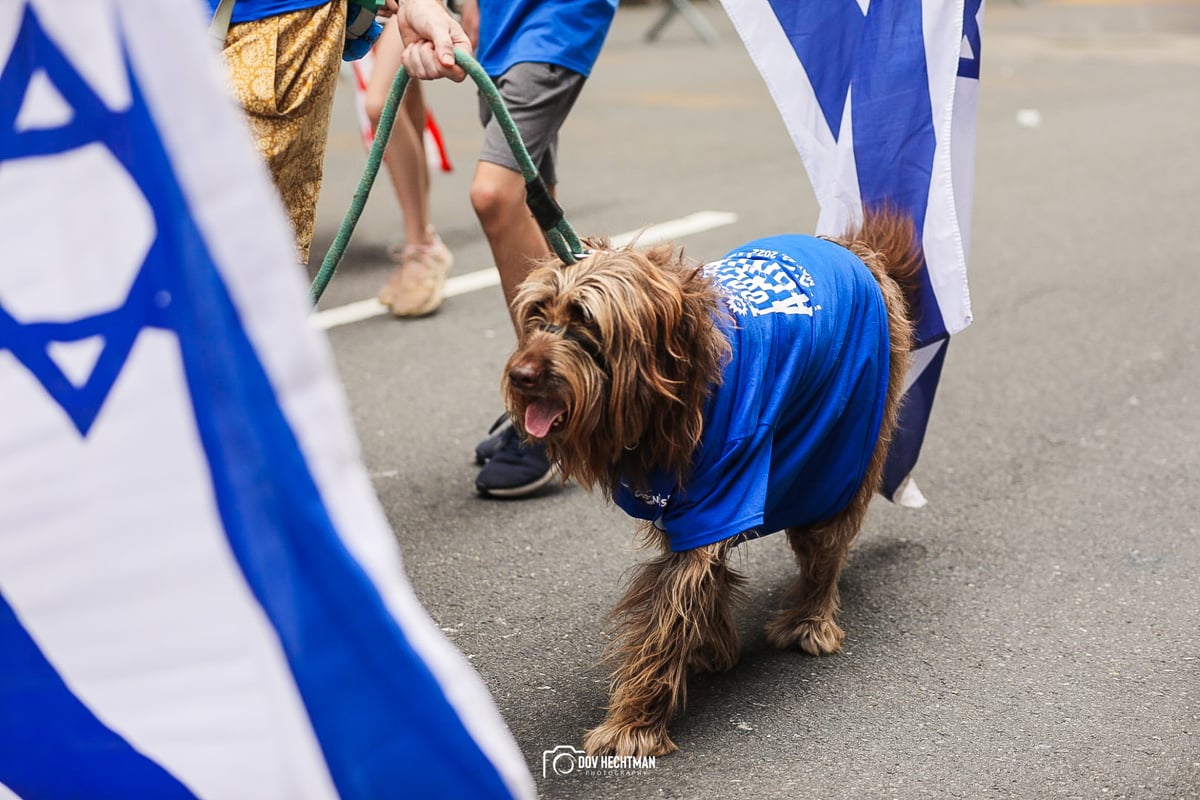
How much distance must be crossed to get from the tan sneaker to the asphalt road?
8cm

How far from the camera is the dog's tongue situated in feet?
7.97

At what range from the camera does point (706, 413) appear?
2582mm

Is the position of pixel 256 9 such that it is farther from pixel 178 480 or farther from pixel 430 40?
pixel 178 480

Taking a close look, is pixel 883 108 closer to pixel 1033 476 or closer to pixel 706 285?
pixel 706 285

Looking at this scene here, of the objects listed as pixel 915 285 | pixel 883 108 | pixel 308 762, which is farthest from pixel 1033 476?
pixel 308 762

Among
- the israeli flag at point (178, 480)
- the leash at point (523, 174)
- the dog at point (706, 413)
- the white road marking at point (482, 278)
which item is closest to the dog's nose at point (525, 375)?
the dog at point (706, 413)

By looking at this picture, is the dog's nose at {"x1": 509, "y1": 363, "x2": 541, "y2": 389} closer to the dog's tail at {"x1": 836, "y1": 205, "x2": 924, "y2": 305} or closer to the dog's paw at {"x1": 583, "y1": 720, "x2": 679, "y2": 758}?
the dog's paw at {"x1": 583, "y1": 720, "x2": 679, "y2": 758}

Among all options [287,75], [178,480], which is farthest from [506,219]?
[178,480]

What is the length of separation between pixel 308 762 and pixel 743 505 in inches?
47.9

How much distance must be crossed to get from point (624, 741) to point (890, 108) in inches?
63.6

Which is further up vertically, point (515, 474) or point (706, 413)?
point (706, 413)

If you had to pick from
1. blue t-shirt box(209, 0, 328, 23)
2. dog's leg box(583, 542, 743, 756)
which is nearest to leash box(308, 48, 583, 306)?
blue t-shirt box(209, 0, 328, 23)

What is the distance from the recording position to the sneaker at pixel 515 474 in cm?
401

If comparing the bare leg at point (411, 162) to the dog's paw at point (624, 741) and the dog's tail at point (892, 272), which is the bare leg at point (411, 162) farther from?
the dog's paw at point (624, 741)
